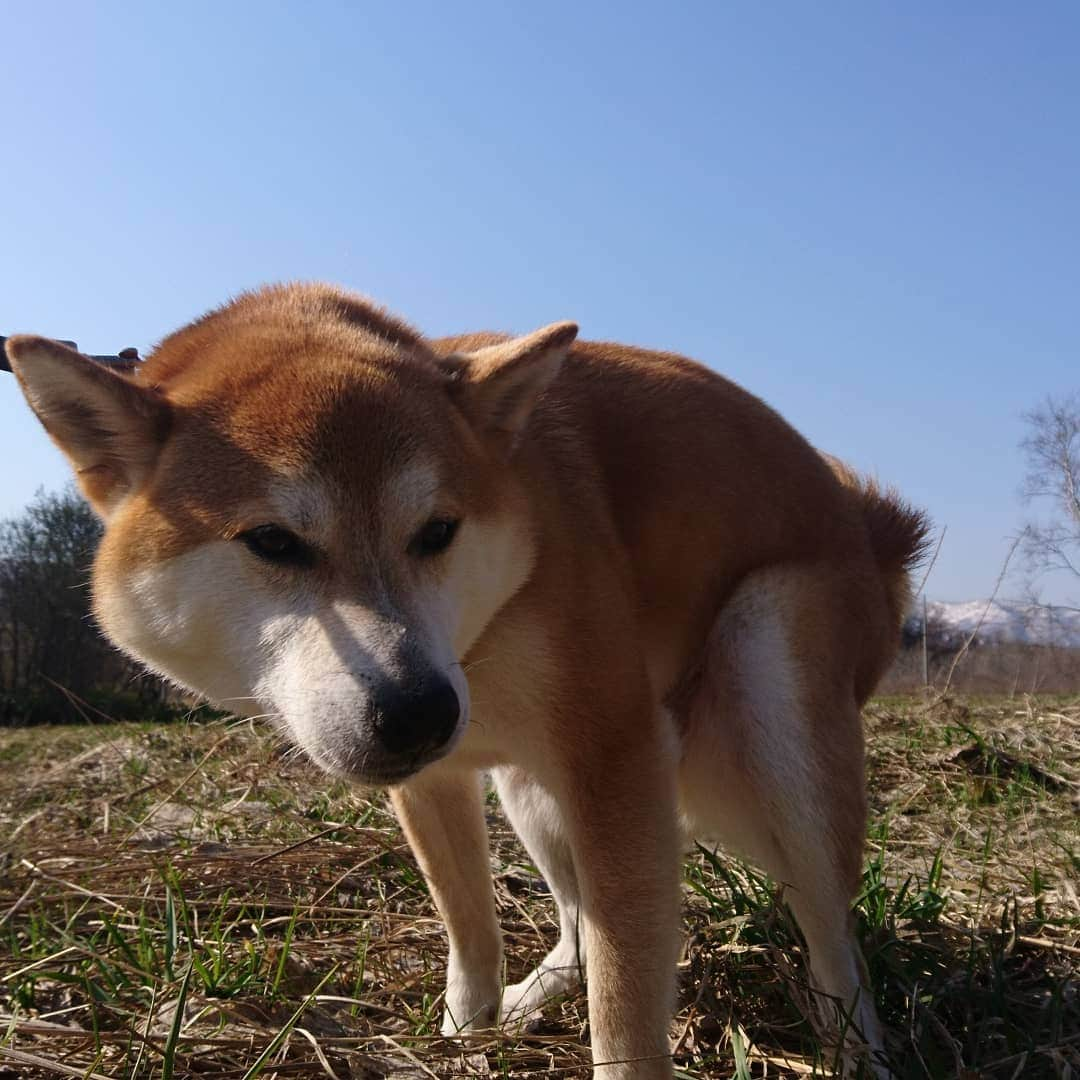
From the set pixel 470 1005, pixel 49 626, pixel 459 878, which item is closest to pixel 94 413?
pixel 459 878

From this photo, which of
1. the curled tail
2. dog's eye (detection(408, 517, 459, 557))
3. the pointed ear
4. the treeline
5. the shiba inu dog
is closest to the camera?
the shiba inu dog

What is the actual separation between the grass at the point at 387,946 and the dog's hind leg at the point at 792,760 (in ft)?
0.50

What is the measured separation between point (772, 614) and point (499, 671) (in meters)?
1.00

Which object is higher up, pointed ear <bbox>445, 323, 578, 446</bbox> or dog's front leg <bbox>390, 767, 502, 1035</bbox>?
pointed ear <bbox>445, 323, 578, 446</bbox>

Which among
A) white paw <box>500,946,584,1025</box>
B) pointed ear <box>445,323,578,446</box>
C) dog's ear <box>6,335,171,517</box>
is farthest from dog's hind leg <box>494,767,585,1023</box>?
dog's ear <box>6,335,171,517</box>

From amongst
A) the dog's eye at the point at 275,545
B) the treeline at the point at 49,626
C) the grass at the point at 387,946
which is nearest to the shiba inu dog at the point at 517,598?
the dog's eye at the point at 275,545

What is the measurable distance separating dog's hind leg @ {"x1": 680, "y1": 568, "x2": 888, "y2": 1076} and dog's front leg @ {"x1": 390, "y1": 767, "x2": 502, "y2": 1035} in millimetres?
695

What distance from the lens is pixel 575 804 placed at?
246cm

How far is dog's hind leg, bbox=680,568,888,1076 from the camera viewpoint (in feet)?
9.02

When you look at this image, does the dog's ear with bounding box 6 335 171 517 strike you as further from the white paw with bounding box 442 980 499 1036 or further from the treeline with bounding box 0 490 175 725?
the treeline with bounding box 0 490 175 725

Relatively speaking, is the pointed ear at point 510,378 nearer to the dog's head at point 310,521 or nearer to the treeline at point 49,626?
the dog's head at point 310,521

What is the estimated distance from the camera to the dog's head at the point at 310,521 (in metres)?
2.04

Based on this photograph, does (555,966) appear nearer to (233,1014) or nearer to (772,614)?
(233,1014)

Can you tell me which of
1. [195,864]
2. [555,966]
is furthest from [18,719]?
[555,966]
